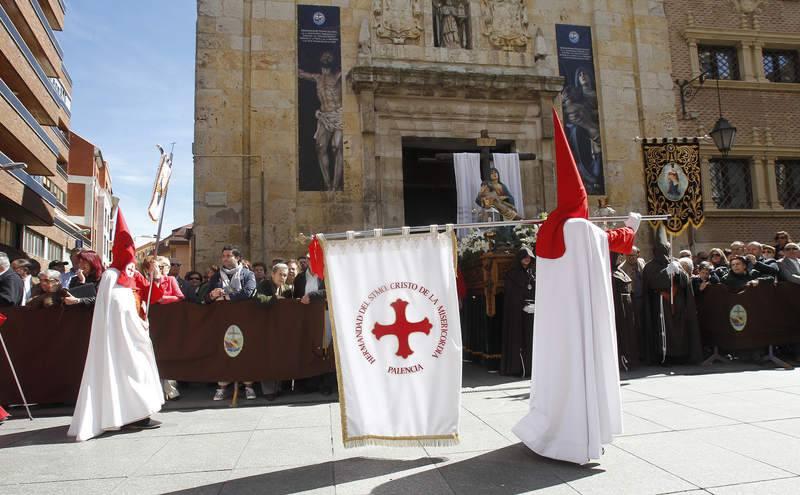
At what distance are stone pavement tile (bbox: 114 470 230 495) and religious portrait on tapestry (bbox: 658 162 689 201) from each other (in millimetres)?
13541

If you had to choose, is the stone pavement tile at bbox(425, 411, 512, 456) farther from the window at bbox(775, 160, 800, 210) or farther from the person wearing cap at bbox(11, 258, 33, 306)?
the window at bbox(775, 160, 800, 210)

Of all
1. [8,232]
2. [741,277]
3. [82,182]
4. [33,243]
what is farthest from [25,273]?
[82,182]

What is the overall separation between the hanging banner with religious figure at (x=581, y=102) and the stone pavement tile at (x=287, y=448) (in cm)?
1148

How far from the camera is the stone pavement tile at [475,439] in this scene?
4520mm

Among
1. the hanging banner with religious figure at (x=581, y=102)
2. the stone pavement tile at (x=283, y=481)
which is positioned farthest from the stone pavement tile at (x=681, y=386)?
the hanging banner with religious figure at (x=581, y=102)

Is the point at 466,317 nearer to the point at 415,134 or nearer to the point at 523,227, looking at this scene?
the point at 523,227

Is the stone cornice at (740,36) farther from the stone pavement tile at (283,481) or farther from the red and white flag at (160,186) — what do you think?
the stone pavement tile at (283,481)

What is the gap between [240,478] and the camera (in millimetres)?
3949

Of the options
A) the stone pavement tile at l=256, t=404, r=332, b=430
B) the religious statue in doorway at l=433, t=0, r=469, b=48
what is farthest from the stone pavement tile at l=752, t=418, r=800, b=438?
the religious statue in doorway at l=433, t=0, r=469, b=48

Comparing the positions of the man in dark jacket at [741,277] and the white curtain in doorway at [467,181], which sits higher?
the white curtain in doorway at [467,181]

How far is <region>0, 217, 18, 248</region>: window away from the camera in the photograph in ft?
68.0

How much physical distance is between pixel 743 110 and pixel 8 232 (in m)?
26.1

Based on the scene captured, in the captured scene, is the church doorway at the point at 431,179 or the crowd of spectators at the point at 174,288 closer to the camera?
the crowd of spectators at the point at 174,288

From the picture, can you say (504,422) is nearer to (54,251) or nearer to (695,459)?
(695,459)
